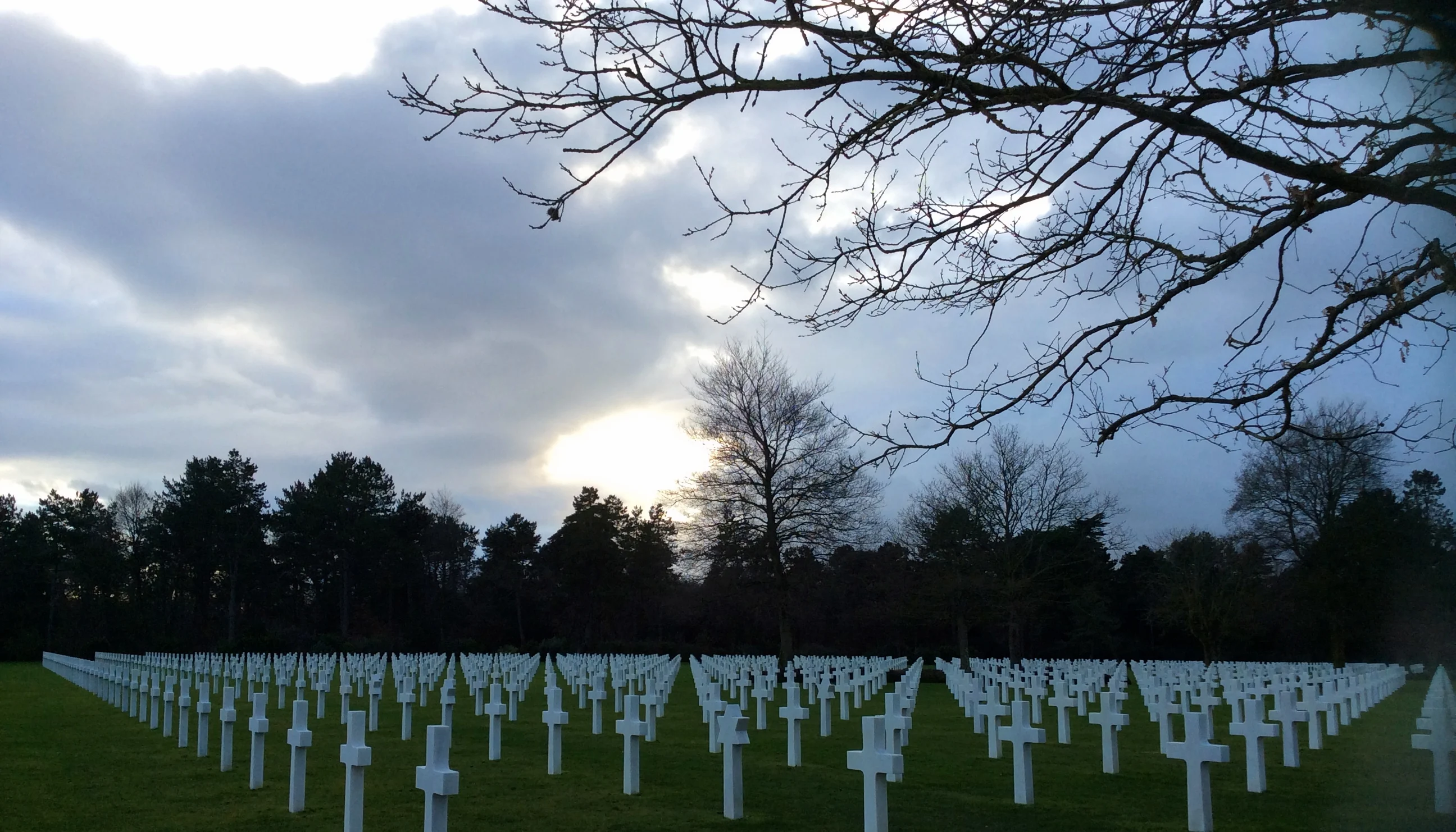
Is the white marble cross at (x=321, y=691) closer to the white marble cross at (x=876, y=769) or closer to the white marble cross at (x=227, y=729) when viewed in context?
the white marble cross at (x=227, y=729)

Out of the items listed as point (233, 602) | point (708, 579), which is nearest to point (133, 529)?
point (233, 602)

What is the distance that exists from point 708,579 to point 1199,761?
1067 inches

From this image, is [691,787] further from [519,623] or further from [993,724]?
[519,623]

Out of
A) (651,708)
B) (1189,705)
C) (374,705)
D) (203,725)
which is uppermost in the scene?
(651,708)

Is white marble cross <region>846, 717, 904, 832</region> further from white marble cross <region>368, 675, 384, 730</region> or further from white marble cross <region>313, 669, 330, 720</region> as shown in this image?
white marble cross <region>313, 669, 330, 720</region>

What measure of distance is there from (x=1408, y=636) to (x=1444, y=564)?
1662cm

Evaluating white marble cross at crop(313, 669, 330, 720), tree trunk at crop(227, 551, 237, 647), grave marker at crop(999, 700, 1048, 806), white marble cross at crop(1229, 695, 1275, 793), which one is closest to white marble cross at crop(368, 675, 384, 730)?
white marble cross at crop(313, 669, 330, 720)

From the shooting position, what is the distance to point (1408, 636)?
1029 inches

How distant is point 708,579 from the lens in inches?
1320

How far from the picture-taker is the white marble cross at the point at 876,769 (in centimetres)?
583

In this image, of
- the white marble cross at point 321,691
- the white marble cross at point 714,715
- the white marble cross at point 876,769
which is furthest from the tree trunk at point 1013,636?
the white marble cross at point 876,769

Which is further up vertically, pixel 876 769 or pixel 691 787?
pixel 876 769

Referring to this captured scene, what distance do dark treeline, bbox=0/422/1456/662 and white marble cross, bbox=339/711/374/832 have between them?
34.9 ft

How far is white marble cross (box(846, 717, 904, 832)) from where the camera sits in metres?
5.83
